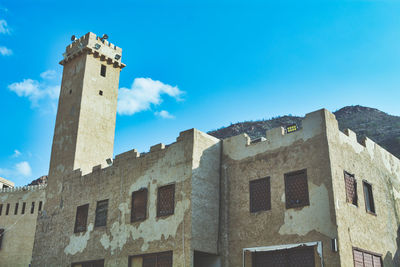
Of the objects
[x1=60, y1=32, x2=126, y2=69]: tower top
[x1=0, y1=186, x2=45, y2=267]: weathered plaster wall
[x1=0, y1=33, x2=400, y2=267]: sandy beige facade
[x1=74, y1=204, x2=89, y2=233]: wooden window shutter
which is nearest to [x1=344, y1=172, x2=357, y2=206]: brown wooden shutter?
[x1=0, y1=33, x2=400, y2=267]: sandy beige facade

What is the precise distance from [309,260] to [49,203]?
576 inches

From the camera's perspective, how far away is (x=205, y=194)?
1628 cm

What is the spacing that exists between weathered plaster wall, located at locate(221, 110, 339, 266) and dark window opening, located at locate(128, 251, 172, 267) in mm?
2096

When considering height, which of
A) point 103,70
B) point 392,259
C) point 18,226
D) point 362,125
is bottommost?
point 392,259

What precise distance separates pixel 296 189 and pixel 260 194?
1.46 m

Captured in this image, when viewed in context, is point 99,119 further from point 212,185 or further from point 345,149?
point 345,149

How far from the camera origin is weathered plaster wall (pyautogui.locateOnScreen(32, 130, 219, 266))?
1605 centimetres

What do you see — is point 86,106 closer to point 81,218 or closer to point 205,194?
point 81,218

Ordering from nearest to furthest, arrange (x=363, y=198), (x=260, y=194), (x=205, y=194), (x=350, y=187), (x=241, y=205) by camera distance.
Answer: (x=350, y=187) → (x=363, y=198) → (x=260, y=194) → (x=241, y=205) → (x=205, y=194)

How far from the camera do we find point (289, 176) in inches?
596

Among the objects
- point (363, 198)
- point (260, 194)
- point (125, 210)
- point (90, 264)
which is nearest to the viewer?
point (363, 198)

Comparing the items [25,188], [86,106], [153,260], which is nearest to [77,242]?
[153,260]

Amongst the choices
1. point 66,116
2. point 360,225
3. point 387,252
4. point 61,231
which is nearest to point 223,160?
point 360,225

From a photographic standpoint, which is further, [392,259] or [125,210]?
[125,210]
